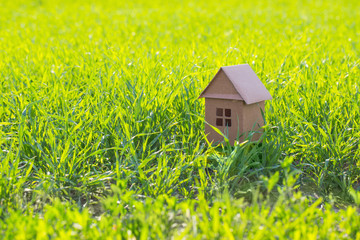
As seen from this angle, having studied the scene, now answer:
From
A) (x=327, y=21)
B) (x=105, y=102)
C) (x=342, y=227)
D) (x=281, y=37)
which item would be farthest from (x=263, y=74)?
(x=327, y=21)

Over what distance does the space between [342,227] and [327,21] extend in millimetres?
7391

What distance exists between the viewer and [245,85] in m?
2.56

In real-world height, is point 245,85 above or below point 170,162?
above

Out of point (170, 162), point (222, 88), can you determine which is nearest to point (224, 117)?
point (222, 88)

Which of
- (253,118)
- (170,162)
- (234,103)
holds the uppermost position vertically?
(234,103)

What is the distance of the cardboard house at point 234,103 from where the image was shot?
8.35ft

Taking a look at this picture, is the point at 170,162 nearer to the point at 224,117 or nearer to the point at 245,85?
the point at 224,117

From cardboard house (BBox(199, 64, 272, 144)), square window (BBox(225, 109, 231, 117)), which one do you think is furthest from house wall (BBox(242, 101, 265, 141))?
square window (BBox(225, 109, 231, 117))

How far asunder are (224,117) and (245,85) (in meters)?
0.23

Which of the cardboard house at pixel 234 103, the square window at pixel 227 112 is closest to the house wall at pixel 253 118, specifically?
the cardboard house at pixel 234 103

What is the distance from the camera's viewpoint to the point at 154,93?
2.98 m

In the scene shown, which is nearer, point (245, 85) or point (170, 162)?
point (245, 85)

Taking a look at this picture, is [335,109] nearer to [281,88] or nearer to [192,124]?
[281,88]

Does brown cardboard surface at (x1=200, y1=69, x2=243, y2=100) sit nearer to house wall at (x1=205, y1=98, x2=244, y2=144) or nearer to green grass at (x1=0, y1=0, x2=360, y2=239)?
house wall at (x1=205, y1=98, x2=244, y2=144)
